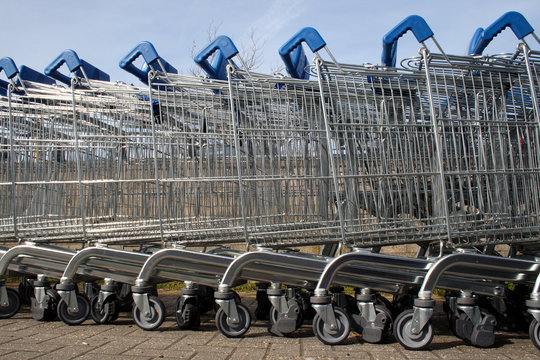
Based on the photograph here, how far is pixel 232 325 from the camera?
365 centimetres

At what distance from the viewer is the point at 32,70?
202 inches

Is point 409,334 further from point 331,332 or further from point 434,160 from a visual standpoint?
point 434,160

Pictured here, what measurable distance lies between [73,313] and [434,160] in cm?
308

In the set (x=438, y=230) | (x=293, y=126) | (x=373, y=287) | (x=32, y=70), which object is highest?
(x=32, y=70)

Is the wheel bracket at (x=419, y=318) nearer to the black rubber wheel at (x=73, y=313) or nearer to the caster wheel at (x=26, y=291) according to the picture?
the black rubber wheel at (x=73, y=313)

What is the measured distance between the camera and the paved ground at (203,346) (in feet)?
10.4

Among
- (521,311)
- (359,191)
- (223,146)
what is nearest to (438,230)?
(359,191)

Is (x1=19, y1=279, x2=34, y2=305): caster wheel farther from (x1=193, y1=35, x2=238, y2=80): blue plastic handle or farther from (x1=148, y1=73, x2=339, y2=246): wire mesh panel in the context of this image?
(x1=193, y1=35, x2=238, y2=80): blue plastic handle

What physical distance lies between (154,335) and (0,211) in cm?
213

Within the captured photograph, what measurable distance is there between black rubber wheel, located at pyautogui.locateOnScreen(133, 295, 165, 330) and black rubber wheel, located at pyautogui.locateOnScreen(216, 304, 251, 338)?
0.49 metres

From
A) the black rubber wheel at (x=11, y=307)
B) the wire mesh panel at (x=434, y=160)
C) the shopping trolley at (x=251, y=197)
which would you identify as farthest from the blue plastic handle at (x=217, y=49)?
the black rubber wheel at (x=11, y=307)

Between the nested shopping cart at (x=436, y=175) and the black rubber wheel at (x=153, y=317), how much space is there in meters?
1.25

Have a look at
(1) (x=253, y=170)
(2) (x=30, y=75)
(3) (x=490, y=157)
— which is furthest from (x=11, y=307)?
(3) (x=490, y=157)

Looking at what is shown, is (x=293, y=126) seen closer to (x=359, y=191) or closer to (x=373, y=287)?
(x=359, y=191)
